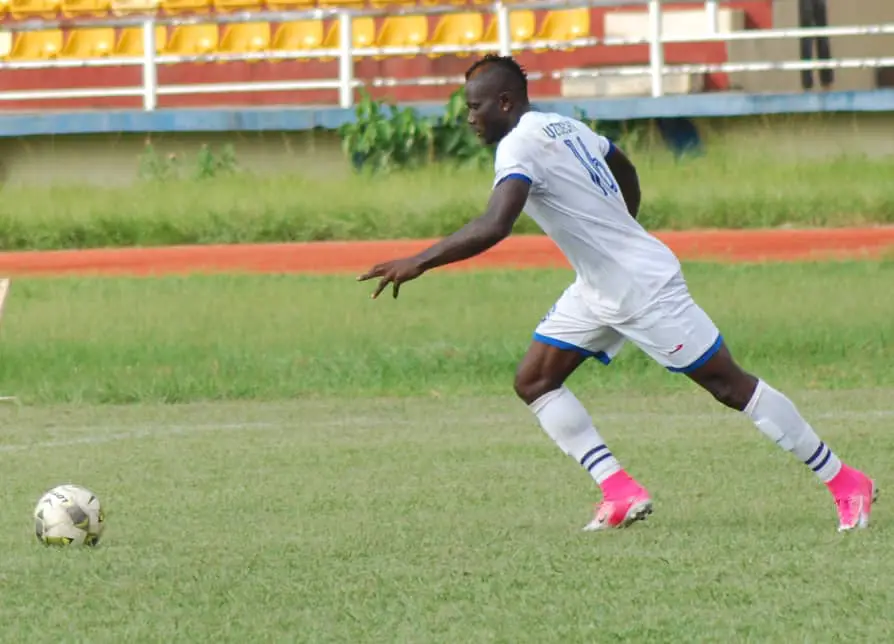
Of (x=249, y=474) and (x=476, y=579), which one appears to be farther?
(x=249, y=474)

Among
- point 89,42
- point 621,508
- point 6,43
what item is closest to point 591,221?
point 621,508

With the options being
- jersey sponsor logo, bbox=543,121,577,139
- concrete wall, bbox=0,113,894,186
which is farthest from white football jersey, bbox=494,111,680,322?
concrete wall, bbox=0,113,894,186

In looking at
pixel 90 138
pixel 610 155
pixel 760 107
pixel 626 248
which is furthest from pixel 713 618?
pixel 90 138

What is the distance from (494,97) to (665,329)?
3.50 feet

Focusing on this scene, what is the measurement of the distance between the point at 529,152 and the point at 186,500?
254 centimetres

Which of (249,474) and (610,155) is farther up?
(610,155)

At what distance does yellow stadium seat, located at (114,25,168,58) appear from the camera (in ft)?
94.2

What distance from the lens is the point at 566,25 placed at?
2675 cm

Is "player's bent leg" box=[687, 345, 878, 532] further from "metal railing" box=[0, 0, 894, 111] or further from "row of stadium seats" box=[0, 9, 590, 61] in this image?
"row of stadium seats" box=[0, 9, 590, 61]

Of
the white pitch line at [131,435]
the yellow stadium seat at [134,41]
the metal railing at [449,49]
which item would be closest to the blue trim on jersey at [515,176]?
the white pitch line at [131,435]

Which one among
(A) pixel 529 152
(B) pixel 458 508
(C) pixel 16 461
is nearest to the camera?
(A) pixel 529 152

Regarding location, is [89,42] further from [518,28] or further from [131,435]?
[131,435]

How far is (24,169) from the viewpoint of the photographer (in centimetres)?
2483

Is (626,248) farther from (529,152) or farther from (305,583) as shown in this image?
(305,583)
